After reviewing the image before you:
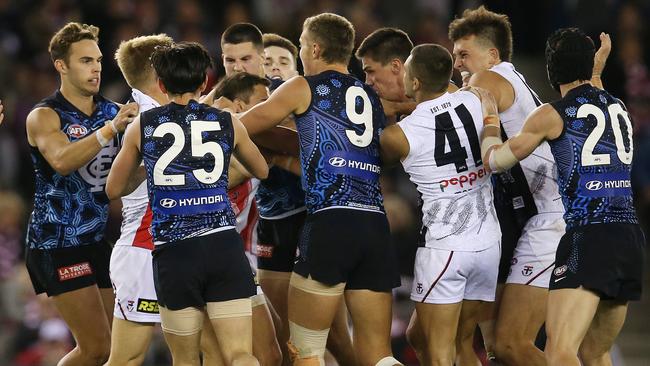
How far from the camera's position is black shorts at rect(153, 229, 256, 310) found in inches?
276

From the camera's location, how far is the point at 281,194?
870cm

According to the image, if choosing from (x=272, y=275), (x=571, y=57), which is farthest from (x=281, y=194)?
(x=571, y=57)

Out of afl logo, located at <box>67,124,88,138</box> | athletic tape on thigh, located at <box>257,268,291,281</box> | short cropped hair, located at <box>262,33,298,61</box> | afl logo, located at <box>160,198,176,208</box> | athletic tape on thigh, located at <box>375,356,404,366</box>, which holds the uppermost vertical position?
short cropped hair, located at <box>262,33,298,61</box>

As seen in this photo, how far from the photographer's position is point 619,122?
7.50 meters

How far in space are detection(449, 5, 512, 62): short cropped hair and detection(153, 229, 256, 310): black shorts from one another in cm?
258

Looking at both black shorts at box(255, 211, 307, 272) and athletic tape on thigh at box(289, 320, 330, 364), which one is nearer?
athletic tape on thigh at box(289, 320, 330, 364)

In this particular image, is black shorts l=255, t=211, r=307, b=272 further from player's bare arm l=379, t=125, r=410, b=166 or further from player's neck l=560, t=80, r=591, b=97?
player's neck l=560, t=80, r=591, b=97

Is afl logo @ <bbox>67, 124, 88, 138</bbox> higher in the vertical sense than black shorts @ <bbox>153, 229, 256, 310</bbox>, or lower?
higher

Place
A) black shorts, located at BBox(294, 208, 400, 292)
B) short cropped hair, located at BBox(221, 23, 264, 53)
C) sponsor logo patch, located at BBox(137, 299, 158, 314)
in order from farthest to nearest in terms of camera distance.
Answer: short cropped hair, located at BBox(221, 23, 264, 53), sponsor logo patch, located at BBox(137, 299, 158, 314), black shorts, located at BBox(294, 208, 400, 292)

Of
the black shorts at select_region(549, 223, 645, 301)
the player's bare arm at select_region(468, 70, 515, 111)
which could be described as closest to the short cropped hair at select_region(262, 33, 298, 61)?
the player's bare arm at select_region(468, 70, 515, 111)

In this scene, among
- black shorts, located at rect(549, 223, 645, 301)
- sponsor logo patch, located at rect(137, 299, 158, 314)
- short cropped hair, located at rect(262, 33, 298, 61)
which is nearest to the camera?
black shorts, located at rect(549, 223, 645, 301)

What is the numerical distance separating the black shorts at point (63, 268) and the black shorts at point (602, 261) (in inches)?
130

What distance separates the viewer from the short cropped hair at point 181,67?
23.4 feet

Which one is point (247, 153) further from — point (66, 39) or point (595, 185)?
point (595, 185)
